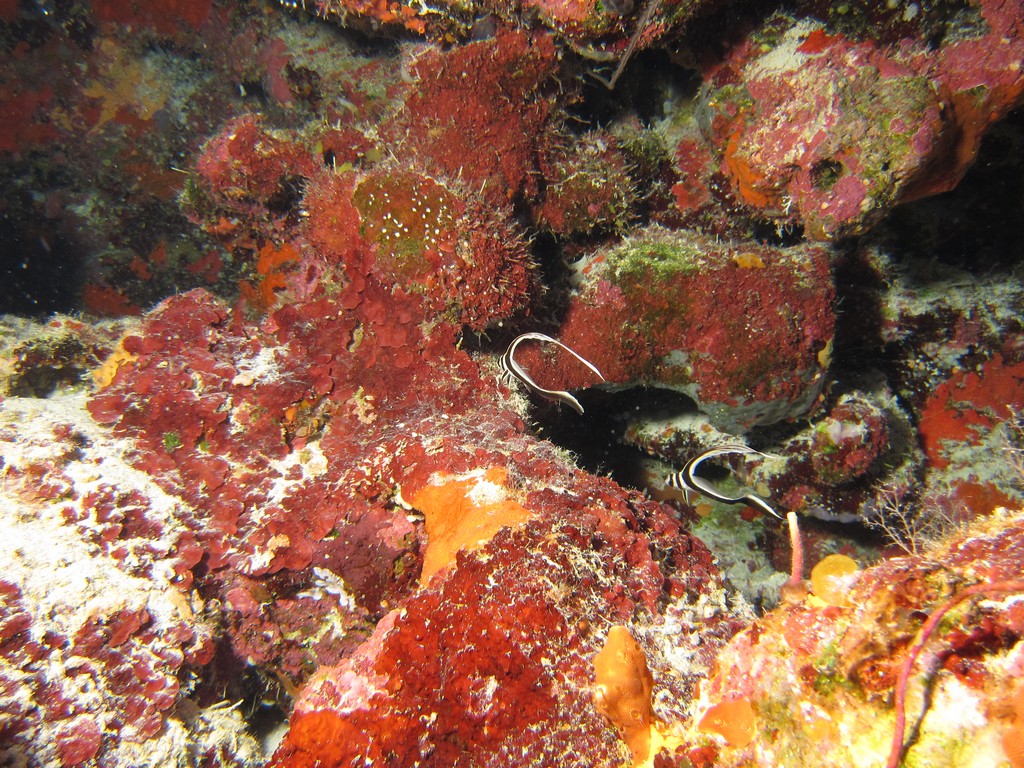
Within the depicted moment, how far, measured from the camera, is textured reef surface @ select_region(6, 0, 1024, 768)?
188 cm

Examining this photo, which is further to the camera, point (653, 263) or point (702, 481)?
point (702, 481)

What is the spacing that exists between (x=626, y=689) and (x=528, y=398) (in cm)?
207

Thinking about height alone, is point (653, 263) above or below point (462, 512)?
above

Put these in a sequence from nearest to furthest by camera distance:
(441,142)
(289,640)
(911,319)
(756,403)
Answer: (289,640) < (441,142) < (756,403) < (911,319)

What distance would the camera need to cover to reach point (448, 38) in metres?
3.93

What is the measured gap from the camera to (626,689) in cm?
192

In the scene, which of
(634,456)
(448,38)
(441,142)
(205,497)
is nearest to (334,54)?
(448,38)

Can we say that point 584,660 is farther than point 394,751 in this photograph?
Yes

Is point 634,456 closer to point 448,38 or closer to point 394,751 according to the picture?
point 394,751

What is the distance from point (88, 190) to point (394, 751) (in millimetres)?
7129

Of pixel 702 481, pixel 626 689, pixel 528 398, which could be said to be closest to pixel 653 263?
pixel 528 398

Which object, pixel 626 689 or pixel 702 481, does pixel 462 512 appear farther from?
pixel 702 481

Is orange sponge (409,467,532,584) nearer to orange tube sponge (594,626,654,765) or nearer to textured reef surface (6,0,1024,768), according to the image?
textured reef surface (6,0,1024,768)

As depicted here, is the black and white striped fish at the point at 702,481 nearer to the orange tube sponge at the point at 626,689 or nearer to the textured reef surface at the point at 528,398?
the textured reef surface at the point at 528,398
